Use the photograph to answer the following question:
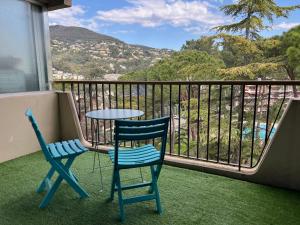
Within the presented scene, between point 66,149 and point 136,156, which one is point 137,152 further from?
point 66,149

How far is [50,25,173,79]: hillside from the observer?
5.80 metres

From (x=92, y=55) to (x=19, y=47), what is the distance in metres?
3.49

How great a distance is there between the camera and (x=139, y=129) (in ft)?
6.07

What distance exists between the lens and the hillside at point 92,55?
5.80 metres

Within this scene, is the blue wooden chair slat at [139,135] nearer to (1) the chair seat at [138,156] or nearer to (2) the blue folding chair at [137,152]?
(2) the blue folding chair at [137,152]

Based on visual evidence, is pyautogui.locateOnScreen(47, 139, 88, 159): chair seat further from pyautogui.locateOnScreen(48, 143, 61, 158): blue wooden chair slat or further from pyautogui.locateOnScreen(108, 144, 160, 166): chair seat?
pyautogui.locateOnScreen(108, 144, 160, 166): chair seat

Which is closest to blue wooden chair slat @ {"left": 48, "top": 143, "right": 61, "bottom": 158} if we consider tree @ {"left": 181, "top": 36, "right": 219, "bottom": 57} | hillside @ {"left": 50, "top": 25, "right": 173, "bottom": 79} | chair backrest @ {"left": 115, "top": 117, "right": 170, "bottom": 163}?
chair backrest @ {"left": 115, "top": 117, "right": 170, "bottom": 163}

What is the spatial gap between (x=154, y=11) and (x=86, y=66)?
9.08 metres

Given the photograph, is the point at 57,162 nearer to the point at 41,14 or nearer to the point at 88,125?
the point at 88,125

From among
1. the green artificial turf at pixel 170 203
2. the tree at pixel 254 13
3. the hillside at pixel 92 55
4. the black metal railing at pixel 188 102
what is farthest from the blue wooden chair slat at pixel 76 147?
the tree at pixel 254 13

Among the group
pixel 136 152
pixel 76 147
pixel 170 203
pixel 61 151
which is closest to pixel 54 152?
pixel 61 151

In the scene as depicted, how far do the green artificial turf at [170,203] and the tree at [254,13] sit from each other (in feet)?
30.6

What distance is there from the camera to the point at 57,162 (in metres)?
2.15

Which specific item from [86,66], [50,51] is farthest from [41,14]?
A: [86,66]
